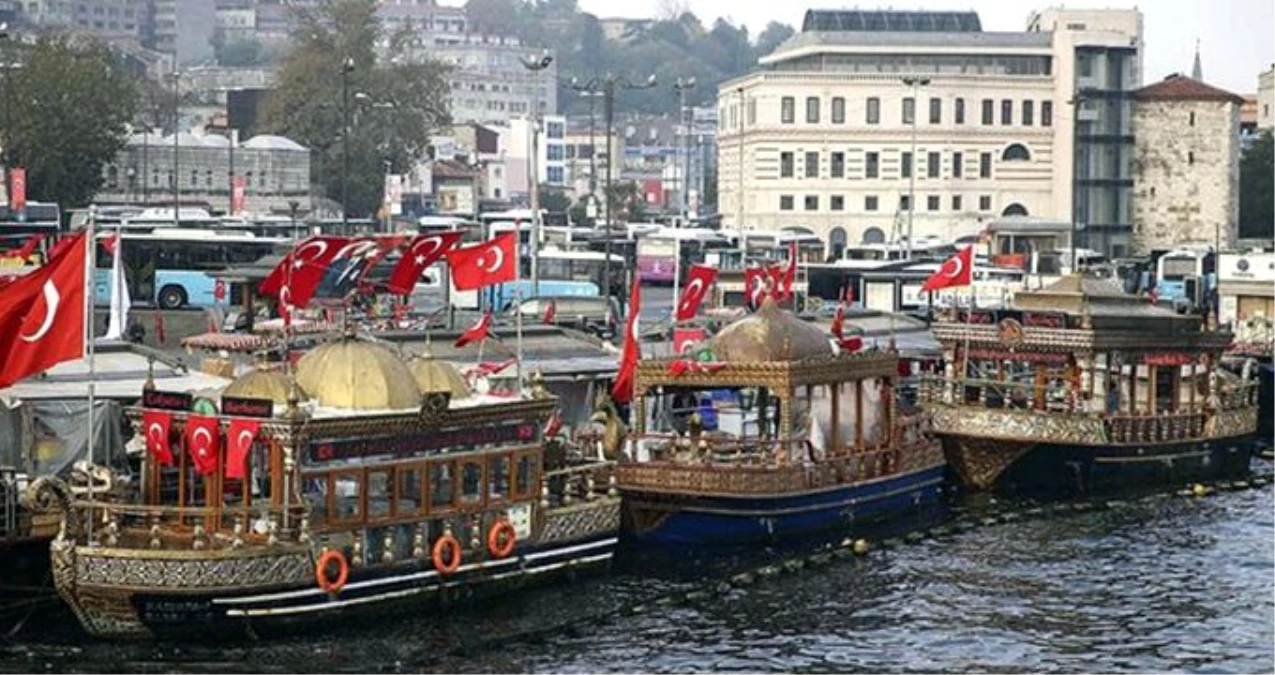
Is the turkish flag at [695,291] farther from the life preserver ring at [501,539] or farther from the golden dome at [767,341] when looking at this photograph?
the life preserver ring at [501,539]

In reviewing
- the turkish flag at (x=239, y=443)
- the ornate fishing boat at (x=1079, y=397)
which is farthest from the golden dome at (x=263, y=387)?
the ornate fishing boat at (x=1079, y=397)

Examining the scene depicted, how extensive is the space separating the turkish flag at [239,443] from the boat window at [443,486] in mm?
2442

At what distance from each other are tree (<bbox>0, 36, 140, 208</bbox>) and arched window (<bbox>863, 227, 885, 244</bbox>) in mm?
28794

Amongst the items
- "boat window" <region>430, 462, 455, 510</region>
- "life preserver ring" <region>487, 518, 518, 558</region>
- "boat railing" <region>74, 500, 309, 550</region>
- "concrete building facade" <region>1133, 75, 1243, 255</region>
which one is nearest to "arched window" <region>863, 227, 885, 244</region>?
"concrete building facade" <region>1133, 75, 1243, 255</region>

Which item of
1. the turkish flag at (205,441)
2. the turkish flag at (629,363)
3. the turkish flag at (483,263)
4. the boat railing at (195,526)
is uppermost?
the turkish flag at (483,263)

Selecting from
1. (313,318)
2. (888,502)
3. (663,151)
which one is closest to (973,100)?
(313,318)

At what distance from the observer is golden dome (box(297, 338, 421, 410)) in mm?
24859

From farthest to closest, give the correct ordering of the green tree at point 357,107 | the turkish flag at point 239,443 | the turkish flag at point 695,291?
the green tree at point 357,107 < the turkish flag at point 695,291 < the turkish flag at point 239,443

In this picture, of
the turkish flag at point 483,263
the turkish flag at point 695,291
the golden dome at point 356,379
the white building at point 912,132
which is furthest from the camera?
the white building at point 912,132

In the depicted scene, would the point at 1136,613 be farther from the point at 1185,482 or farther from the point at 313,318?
the point at 313,318

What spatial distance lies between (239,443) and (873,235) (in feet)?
231

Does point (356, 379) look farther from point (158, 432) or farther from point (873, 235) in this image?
point (873, 235)

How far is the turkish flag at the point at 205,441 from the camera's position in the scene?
957 inches

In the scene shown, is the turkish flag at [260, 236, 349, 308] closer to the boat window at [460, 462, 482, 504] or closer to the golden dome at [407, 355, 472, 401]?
the golden dome at [407, 355, 472, 401]
